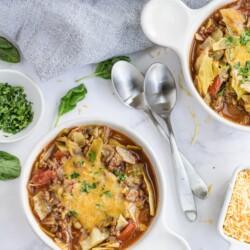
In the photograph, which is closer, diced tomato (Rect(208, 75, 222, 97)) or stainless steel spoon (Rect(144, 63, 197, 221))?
diced tomato (Rect(208, 75, 222, 97))

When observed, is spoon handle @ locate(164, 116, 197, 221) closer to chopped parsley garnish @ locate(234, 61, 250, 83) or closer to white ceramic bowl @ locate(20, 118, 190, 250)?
white ceramic bowl @ locate(20, 118, 190, 250)

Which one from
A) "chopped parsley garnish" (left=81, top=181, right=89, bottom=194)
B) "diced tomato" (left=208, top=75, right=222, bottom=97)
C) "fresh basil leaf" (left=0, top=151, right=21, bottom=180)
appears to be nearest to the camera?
"chopped parsley garnish" (left=81, top=181, right=89, bottom=194)

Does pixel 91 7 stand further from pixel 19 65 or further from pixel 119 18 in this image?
pixel 19 65

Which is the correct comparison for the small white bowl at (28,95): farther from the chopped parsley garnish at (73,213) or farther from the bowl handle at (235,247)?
the bowl handle at (235,247)

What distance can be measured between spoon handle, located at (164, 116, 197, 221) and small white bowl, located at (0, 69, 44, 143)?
33.8 inches

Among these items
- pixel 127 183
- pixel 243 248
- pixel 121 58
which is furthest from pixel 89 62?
pixel 243 248

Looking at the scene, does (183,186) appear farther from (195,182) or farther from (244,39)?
(244,39)

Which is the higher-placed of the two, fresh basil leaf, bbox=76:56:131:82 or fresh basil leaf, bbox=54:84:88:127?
fresh basil leaf, bbox=76:56:131:82

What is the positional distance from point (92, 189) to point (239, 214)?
0.99 metres

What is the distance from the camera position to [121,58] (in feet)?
14.5

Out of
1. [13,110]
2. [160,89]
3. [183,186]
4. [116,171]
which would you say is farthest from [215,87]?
[13,110]

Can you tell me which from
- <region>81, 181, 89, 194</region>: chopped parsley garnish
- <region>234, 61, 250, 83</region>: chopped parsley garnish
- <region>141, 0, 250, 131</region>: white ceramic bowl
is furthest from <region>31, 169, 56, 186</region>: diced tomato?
<region>234, 61, 250, 83</region>: chopped parsley garnish

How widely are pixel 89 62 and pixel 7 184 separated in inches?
38.2

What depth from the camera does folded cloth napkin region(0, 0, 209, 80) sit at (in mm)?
4293
